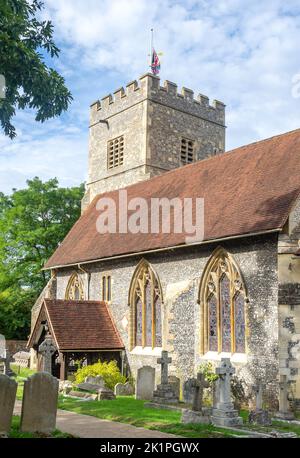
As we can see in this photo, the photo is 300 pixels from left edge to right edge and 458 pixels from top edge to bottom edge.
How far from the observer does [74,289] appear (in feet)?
81.2

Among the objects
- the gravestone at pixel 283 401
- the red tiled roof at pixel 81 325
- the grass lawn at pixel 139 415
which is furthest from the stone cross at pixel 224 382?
the red tiled roof at pixel 81 325

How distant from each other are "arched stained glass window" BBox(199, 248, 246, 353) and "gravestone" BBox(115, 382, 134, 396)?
123 inches

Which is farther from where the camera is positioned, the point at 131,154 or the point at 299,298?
the point at 131,154

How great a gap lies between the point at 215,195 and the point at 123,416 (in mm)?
8990

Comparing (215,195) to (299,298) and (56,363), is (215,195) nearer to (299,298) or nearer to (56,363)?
(299,298)

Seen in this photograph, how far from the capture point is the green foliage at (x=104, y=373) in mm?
19016

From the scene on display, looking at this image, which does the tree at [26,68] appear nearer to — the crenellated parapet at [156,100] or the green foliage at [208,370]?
the green foliage at [208,370]

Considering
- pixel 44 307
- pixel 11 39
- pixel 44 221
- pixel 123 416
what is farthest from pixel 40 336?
pixel 44 221

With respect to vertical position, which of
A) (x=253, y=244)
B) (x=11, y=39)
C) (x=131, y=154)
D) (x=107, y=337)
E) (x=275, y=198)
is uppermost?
(x=131, y=154)

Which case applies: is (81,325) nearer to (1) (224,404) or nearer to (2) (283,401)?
(1) (224,404)

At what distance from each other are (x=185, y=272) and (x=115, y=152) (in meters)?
13.3

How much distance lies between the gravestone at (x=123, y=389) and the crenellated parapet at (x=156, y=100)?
15355 mm

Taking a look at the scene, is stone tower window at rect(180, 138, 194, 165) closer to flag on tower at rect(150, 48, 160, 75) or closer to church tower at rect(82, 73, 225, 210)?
church tower at rect(82, 73, 225, 210)
